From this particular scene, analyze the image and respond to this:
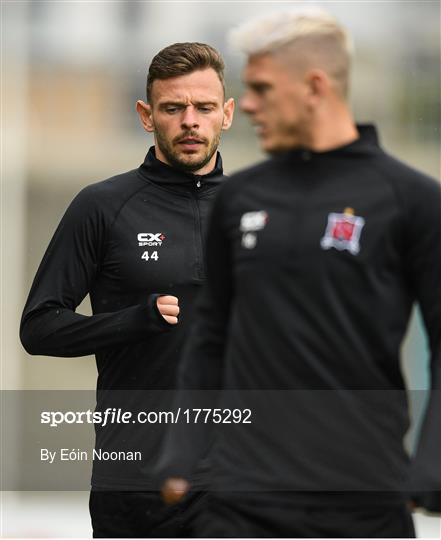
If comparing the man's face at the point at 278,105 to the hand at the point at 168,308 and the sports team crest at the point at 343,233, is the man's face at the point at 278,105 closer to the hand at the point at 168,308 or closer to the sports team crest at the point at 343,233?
the sports team crest at the point at 343,233

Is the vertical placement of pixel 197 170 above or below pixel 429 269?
below

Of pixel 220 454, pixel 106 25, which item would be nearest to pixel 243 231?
pixel 220 454

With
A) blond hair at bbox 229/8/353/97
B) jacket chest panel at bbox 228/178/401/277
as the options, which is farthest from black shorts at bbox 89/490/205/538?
blond hair at bbox 229/8/353/97

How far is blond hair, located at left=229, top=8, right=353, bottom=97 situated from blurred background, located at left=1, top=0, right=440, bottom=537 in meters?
6.43

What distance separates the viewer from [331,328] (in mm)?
3229

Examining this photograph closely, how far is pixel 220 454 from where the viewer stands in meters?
3.34

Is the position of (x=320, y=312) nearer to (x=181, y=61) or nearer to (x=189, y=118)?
(x=189, y=118)

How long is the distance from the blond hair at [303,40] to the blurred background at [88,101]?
6433 millimetres

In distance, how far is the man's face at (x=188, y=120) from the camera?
489 cm

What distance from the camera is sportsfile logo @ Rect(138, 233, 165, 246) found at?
15.7 feet

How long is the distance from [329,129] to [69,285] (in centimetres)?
171

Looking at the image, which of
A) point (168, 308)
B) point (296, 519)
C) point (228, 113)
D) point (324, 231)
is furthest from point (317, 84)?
point (228, 113)

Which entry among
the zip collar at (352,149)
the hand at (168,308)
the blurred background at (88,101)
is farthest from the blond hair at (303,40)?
the blurred background at (88,101)

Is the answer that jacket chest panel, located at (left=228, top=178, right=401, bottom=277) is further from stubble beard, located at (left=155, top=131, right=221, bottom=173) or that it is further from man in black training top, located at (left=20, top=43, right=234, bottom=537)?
stubble beard, located at (left=155, top=131, right=221, bottom=173)
